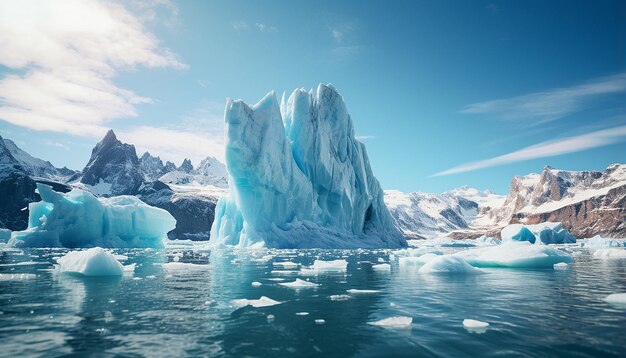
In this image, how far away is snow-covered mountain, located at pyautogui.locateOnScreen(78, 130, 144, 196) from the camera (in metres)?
136

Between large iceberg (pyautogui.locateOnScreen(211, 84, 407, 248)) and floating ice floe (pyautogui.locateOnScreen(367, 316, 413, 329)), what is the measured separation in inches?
1191

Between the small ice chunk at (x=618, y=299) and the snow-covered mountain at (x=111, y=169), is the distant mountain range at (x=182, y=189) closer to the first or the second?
the snow-covered mountain at (x=111, y=169)

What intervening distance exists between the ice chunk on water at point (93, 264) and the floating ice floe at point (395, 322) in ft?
33.9

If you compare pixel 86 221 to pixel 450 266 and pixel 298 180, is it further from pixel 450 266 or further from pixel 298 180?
pixel 450 266

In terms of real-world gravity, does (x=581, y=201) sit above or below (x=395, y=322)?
above

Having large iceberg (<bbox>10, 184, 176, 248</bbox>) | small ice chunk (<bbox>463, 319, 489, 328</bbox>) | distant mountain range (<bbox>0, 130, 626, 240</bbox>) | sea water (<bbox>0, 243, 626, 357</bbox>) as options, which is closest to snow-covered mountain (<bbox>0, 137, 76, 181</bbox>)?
distant mountain range (<bbox>0, 130, 626, 240</bbox>)

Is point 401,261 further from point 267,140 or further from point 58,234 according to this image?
point 58,234

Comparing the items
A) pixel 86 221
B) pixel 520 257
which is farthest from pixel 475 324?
pixel 86 221

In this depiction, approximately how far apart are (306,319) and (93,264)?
371 inches

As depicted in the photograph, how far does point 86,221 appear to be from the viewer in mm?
34219

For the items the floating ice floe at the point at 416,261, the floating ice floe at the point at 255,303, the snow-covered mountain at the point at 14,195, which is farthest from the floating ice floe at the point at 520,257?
the snow-covered mountain at the point at 14,195

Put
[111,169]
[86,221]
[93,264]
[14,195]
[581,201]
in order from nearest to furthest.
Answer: [93,264]
[86,221]
[14,195]
[581,201]
[111,169]

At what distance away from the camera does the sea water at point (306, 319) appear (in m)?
4.73

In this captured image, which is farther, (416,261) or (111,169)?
(111,169)
